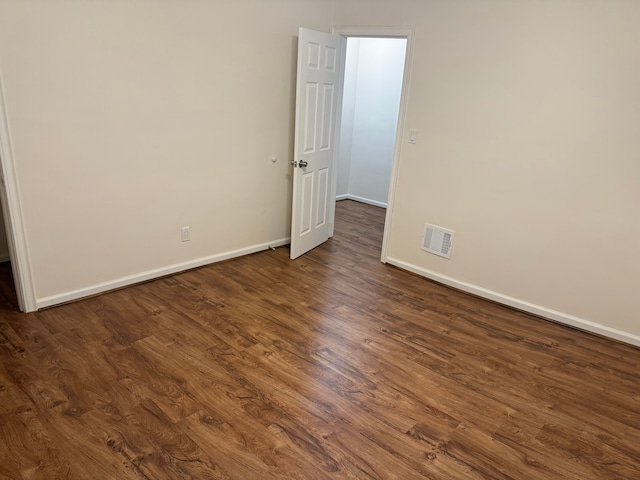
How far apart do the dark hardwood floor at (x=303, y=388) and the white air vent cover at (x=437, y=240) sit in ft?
1.66

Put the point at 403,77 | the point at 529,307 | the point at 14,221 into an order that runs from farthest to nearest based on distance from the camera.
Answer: the point at 403,77
the point at 529,307
the point at 14,221

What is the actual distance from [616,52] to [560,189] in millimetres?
958

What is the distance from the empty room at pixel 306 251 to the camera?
2.23 metres

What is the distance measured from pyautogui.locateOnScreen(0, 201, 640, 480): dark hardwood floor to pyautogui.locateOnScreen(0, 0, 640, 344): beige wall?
0.43m

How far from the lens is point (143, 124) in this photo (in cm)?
334

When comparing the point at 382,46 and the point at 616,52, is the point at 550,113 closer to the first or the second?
the point at 616,52

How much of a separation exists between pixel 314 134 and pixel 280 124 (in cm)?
35

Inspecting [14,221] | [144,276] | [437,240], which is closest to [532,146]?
[437,240]

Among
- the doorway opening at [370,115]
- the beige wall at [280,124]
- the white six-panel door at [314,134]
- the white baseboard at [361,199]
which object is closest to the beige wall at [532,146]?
the beige wall at [280,124]

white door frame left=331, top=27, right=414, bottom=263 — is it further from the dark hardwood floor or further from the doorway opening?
the doorway opening

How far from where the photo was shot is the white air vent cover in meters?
4.00

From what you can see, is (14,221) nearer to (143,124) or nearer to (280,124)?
(143,124)

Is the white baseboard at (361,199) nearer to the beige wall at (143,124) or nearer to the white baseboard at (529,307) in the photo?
the white baseboard at (529,307)

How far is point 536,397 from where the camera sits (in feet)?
8.59
